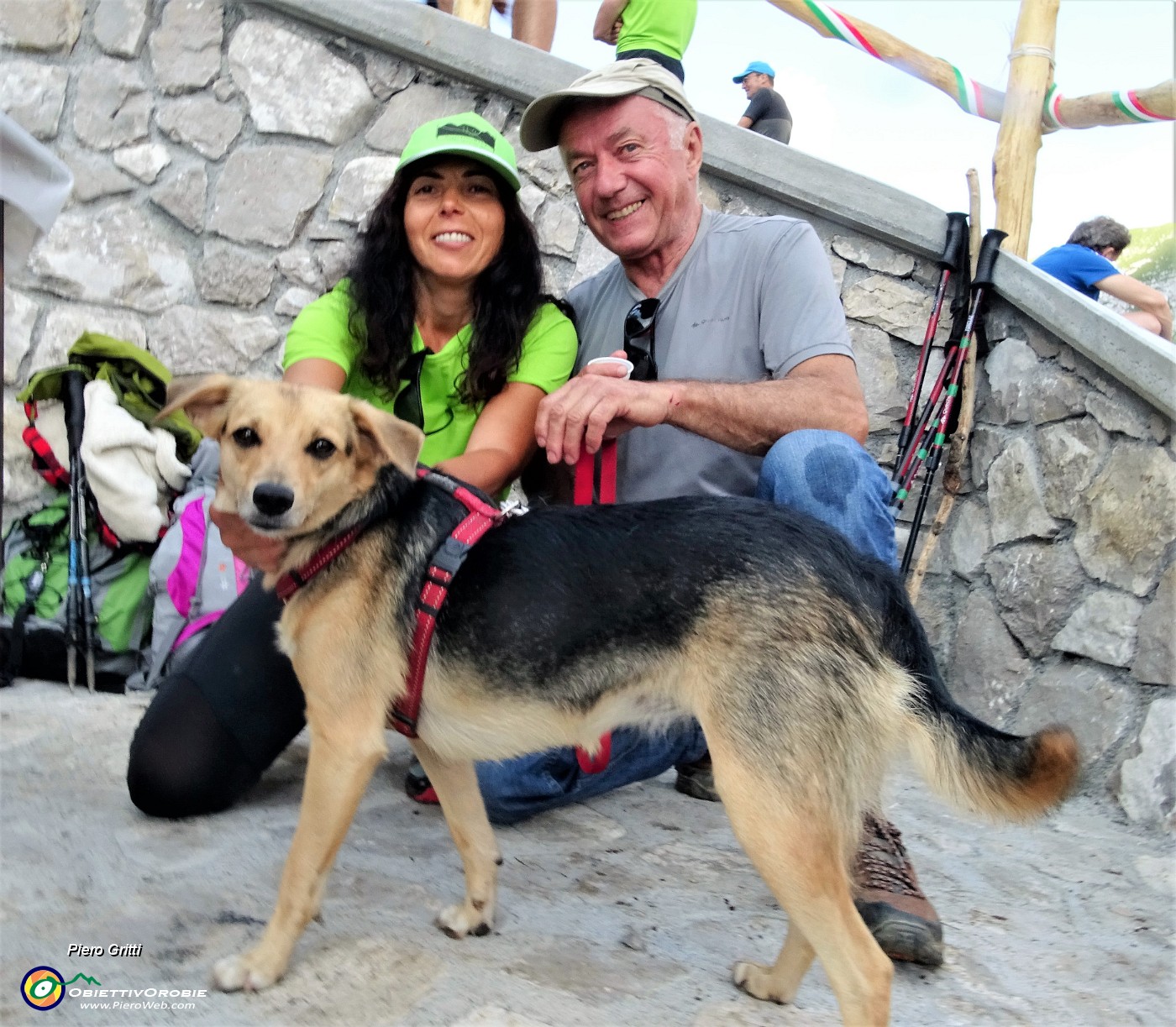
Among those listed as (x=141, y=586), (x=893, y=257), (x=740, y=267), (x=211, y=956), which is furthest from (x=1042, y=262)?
(x=211, y=956)

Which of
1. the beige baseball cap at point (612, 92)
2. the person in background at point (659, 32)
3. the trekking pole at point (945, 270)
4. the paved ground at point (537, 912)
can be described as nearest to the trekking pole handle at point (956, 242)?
the trekking pole at point (945, 270)

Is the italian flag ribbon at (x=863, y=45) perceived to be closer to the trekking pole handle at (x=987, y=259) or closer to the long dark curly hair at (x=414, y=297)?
the trekking pole handle at (x=987, y=259)

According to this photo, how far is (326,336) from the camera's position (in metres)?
2.85

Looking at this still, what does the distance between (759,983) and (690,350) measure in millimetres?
1825

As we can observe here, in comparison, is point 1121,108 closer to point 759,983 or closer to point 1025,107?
point 1025,107

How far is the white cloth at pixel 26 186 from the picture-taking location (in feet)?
6.46

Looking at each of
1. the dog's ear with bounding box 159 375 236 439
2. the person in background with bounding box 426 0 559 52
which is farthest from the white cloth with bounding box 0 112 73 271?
the person in background with bounding box 426 0 559 52

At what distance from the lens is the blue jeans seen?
2443 mm

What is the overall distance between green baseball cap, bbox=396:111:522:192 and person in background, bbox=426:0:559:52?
2326mm

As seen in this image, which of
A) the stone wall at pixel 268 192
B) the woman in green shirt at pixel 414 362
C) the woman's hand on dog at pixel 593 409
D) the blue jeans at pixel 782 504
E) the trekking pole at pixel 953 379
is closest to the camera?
the woman's hand on dog at pixel 593 409

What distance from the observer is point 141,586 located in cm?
375

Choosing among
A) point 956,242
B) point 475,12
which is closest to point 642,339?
point 956,242

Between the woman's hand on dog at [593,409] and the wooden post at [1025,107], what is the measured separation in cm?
322

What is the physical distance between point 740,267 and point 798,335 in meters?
0.37
